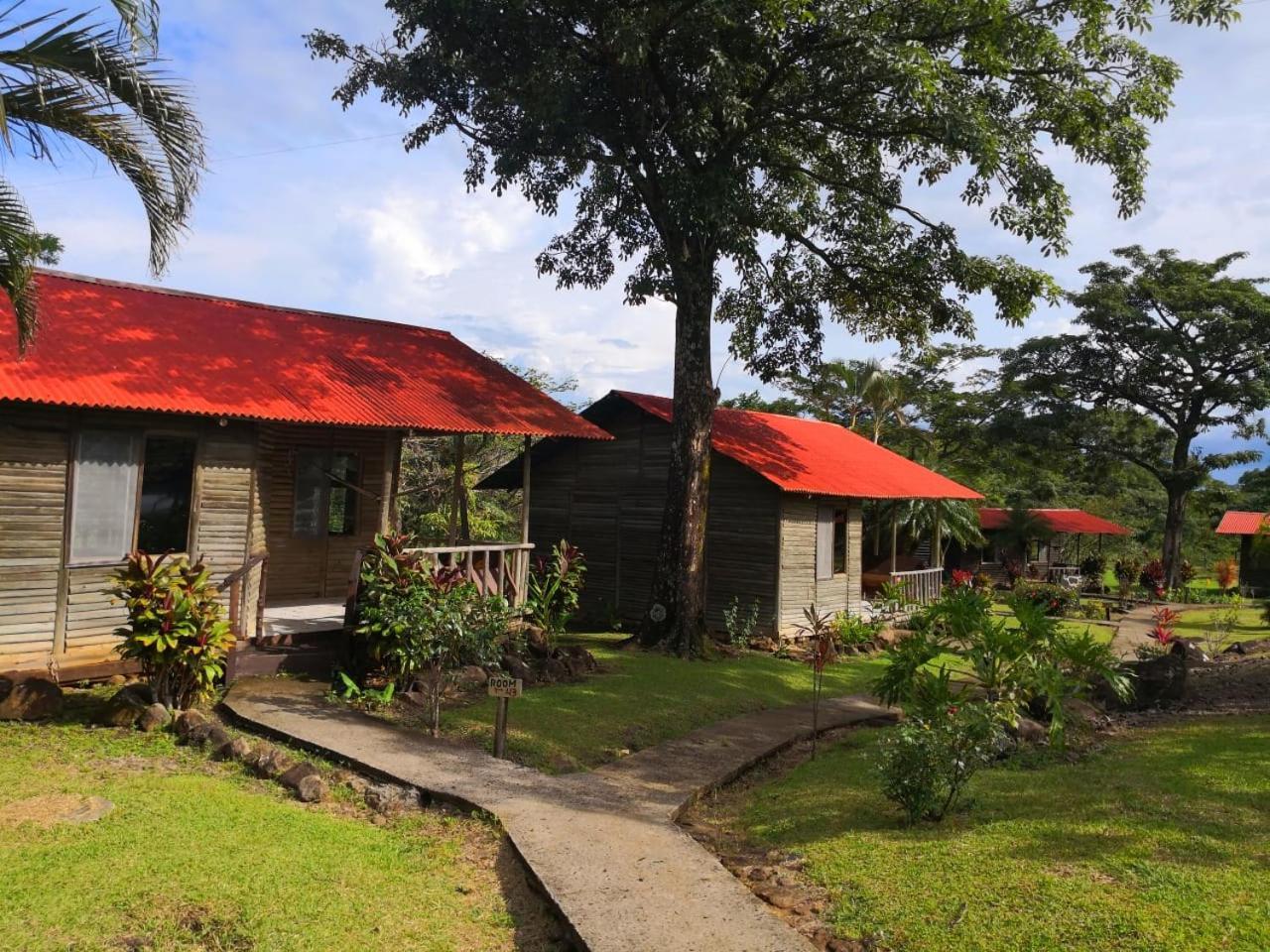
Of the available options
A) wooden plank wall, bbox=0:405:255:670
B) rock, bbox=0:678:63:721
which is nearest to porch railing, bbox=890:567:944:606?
wooden plank wall, bbox=0:405:255:670

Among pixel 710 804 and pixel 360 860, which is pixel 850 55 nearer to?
pixel 710 804

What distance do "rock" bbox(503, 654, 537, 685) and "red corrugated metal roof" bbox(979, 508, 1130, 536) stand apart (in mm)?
29111

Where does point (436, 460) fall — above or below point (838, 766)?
above

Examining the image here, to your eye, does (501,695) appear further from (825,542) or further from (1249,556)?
(1249,556)

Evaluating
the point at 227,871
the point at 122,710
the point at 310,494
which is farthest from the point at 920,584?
the point at 227,871

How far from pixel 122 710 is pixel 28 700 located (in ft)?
3.23

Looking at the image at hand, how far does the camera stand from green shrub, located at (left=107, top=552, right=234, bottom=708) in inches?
357

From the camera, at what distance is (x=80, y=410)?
1038cm

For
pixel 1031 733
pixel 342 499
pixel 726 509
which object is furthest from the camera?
pixel 726 509

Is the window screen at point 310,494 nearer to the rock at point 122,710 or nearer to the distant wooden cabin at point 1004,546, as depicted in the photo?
the rock at point 122,710

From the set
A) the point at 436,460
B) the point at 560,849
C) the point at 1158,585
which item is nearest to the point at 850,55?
the point at 560,849

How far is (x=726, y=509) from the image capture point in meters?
19.1

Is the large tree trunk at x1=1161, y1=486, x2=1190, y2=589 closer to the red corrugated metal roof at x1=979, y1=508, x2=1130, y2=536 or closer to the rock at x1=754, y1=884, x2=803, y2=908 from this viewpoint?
the red corrugated metal roof at x1=979, y1=508, x2=1130, y2=536

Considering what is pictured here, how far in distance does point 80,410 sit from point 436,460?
16386mm
